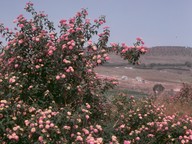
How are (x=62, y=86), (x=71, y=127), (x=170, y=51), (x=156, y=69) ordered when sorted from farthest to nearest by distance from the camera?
(x=170, y=51)
(x=156, y=69)
(x=62, y=86)
(x=71, y=127)

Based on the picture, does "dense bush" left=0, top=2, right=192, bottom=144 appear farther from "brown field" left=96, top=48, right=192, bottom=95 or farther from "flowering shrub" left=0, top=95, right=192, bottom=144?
"brown field" left=96, top=48, right=192, bottom=95

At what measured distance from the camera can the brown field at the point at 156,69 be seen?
76438 millimetres

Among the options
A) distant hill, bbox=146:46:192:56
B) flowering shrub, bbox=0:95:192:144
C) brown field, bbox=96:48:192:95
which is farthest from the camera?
distant hill, bbox=146:46:192:56

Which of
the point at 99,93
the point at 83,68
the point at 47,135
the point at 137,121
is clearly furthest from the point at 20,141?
the point at 137,121

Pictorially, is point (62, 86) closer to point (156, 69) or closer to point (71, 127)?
point (71, 127)

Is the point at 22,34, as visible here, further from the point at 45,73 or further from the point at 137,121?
the point at 137,121

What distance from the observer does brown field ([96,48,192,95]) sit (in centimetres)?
7644

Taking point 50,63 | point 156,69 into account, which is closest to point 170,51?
point 156,69

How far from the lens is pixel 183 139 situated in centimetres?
589

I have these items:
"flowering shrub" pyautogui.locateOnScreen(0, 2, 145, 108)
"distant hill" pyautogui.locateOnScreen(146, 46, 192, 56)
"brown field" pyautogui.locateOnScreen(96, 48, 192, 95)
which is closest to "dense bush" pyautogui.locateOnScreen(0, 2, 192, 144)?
"flowering shrub" pyautogui.locateOnScreen(0, 2, 145, 108)

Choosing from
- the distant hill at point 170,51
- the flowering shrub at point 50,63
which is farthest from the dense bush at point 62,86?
the distant hill at point 170,51

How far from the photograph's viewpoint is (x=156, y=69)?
96.5 meters

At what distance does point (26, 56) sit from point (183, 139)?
2980 millimetres

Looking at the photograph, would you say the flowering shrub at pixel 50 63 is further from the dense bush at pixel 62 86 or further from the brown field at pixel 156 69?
the brown field at pixel 156 69
